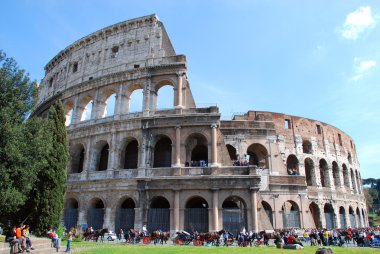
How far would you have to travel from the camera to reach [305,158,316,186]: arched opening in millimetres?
29938

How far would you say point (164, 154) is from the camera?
2277cm

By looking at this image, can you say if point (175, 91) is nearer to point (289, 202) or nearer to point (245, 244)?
point (245, 244)

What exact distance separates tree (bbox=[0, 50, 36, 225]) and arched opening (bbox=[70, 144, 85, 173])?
10.1 m

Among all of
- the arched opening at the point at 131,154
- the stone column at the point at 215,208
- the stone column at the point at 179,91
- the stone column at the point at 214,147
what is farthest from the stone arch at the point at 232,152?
the arched opening at the point at 131,154

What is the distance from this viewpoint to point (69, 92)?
26734mm

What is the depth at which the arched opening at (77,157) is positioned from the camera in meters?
24.6

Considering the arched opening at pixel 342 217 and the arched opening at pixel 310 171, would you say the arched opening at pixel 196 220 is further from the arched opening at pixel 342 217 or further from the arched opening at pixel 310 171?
the arched opening at pixel 342 217

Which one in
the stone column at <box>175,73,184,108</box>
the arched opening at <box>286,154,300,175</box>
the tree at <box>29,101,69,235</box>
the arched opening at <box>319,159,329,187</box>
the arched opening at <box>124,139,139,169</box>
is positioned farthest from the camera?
the arched opening at <box>319,159,329,187</box>

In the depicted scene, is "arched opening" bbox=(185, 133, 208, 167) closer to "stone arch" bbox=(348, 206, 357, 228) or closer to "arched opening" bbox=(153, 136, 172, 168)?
"arched opening" bbox=(153, 136, 172, 168)

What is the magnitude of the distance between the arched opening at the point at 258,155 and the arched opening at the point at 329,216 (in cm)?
919

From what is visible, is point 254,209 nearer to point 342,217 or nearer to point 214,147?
point 214,147

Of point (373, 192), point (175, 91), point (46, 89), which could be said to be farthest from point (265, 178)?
point (373, 192)

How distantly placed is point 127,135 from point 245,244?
37.3 ft

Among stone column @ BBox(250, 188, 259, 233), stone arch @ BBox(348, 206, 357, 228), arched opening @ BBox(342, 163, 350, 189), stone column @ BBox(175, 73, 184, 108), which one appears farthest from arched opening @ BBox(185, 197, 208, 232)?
arched opening @ BBox(342, 163, 350, 189)
